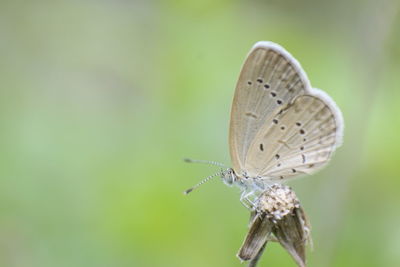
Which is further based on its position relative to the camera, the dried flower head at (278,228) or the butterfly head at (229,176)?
the butterfly head at (229,176)

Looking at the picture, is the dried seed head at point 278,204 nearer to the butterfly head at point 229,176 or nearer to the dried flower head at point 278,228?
the dried flower head at point 278,228

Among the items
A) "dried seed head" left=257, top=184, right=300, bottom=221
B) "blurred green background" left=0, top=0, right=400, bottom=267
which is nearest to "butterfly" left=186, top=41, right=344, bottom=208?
"dried seed head" left=257, top=184, right=300, bottom=221

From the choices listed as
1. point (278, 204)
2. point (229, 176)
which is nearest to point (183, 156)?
point (229, 176)

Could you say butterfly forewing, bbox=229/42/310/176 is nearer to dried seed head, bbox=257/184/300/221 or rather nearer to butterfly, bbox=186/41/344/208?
butterfly, bbox=186/41/344/208

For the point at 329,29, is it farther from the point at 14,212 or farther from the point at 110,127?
the point at 14,212

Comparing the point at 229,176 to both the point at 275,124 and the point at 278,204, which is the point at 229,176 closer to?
the point at 275,124

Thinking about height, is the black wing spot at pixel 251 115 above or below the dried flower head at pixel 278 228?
above

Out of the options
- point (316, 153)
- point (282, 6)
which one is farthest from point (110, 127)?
point (282, 6)

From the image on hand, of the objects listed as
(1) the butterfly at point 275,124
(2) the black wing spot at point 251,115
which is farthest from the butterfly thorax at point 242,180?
(2) the black wing spot at point 251,115
